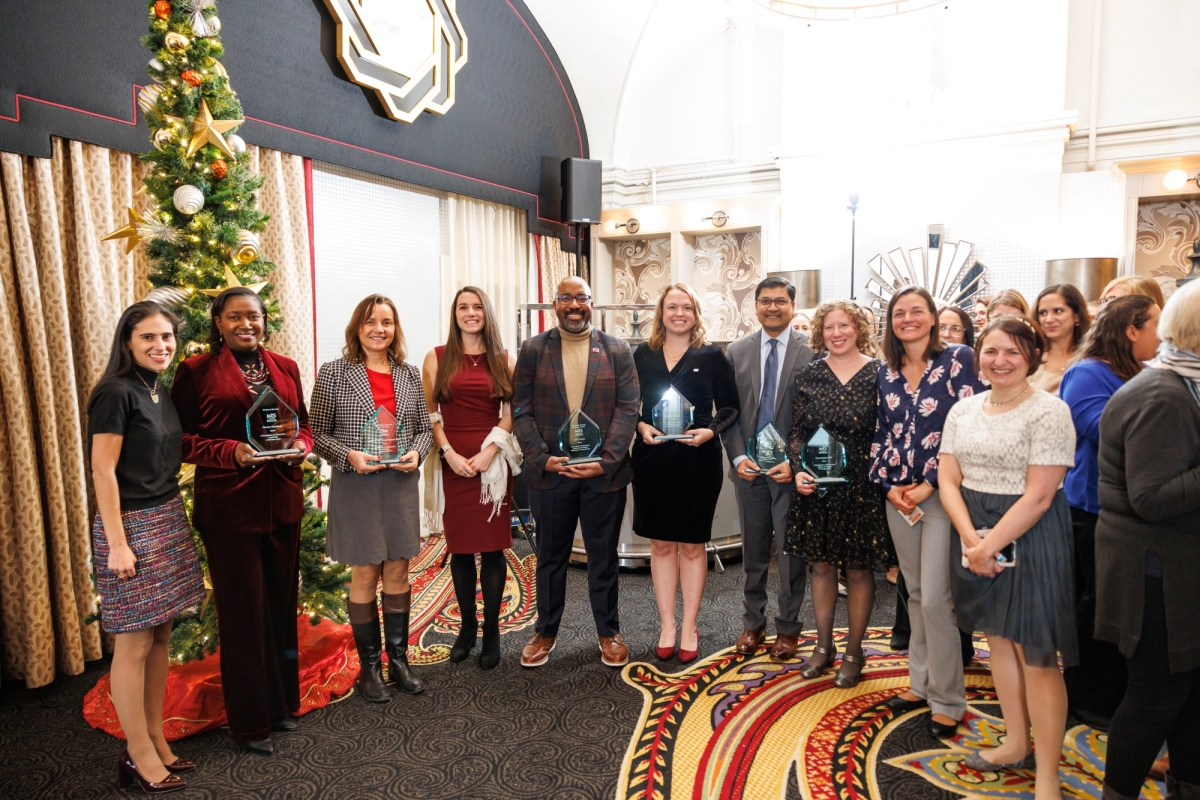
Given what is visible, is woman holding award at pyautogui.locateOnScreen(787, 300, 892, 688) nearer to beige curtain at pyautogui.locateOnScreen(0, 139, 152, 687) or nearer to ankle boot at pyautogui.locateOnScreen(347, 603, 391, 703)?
ankle boot at pyautogui.locateOnScreen(347, 603, 391, 703)

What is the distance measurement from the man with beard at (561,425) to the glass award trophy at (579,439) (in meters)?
0.03

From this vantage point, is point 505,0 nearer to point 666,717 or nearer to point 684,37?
point 684,37

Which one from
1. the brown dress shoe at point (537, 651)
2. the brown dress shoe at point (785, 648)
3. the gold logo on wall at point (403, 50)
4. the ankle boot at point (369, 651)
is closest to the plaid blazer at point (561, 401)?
the brown dress shoe at point (537, 651)

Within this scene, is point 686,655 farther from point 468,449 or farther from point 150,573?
point 150,573

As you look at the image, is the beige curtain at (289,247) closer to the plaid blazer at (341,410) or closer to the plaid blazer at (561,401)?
the plaid blazer at (341,410)

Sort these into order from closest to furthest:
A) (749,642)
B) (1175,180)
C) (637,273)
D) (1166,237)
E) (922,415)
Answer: (922,415)
(749,642)
(1175,180)
(1166,237)
(637,273)

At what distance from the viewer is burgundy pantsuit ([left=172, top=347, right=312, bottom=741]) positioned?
7.73ft

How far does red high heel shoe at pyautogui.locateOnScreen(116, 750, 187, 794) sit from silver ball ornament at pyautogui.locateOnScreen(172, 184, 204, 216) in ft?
6.13

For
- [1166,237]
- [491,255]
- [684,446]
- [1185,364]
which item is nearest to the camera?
[1185,364]

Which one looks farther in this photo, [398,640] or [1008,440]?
[398,640]

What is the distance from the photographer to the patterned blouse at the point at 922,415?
2393 millimetres

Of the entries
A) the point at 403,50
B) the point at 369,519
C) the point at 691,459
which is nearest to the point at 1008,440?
the point at 691,459

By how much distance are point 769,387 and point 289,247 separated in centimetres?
282

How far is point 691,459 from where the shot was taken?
304 centimetres
